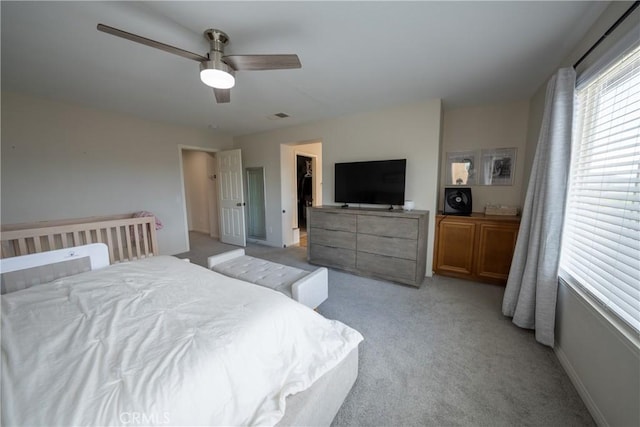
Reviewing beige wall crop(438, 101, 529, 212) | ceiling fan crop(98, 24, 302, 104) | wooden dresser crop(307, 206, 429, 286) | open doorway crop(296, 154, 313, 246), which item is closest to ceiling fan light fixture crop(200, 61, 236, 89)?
ceiling fan crop(98, 24, 302, 104)

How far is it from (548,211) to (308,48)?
7.81 feet

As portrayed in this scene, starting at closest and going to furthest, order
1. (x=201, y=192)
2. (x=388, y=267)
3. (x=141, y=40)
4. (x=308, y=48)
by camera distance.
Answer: (x=141, y=40) → (x=308, y=48) → (x=388, y=267) → (x=201, y=192)

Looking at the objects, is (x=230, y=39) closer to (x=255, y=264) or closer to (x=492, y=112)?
(x=255, y=264)

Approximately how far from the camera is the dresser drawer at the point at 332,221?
325cm

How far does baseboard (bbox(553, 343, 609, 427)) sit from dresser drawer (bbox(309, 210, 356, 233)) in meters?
2.20

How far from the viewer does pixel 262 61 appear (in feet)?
5.40

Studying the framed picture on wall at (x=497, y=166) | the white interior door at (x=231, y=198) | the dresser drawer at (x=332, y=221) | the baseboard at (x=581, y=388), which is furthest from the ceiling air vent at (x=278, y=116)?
the baseboard at (x=581, y=388)

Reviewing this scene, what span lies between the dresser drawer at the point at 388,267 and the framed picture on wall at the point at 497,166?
5.90ft

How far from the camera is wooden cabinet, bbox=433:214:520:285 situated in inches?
112

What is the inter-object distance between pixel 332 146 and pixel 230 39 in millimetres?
2229

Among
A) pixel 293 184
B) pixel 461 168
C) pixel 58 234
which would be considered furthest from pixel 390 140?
pixel 58 234

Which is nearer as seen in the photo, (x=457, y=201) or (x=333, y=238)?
(x=457, y=201)

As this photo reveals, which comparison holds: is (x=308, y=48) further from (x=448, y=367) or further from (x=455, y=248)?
(x=455, y=248)

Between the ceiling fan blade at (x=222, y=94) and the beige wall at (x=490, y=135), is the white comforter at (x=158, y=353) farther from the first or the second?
the beige wall at (x=490, y=135)
